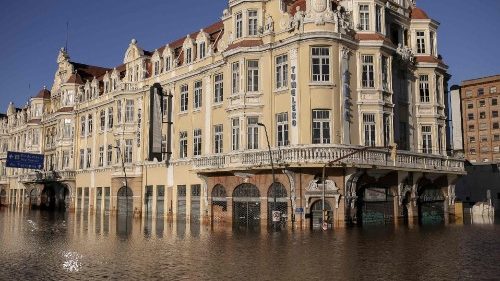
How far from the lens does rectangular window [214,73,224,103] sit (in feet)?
148

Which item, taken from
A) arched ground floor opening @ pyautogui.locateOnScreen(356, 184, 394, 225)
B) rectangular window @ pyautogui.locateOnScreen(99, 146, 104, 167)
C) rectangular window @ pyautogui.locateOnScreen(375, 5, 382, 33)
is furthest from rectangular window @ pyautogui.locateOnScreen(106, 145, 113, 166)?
rectangular window @ pyautogui.locateOnScreen(375, 5, 382, 33)

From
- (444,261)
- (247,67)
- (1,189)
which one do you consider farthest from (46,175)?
(444,261)

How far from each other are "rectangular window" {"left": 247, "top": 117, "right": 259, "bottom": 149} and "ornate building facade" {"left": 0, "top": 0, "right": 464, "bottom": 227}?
0.29 feet

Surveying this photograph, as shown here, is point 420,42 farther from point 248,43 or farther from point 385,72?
point 248,43

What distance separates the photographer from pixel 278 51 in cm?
3984

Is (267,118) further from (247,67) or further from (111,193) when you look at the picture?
(111,193)

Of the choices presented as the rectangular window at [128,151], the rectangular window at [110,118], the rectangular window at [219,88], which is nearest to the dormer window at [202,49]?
the rectangular window at [219,88]

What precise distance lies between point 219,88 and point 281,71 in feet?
25.7

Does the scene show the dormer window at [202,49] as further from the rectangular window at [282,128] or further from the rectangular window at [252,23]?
the rectangular window at [282,128]

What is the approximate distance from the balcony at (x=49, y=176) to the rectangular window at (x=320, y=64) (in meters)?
43.4

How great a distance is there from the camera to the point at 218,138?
4516cm

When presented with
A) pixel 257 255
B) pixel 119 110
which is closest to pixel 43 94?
pixel 119 110

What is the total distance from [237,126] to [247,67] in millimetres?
5067

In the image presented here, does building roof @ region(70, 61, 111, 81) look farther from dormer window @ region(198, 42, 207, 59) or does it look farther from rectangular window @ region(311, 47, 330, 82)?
rectangular window @ region(311, 47, 330, 82)
